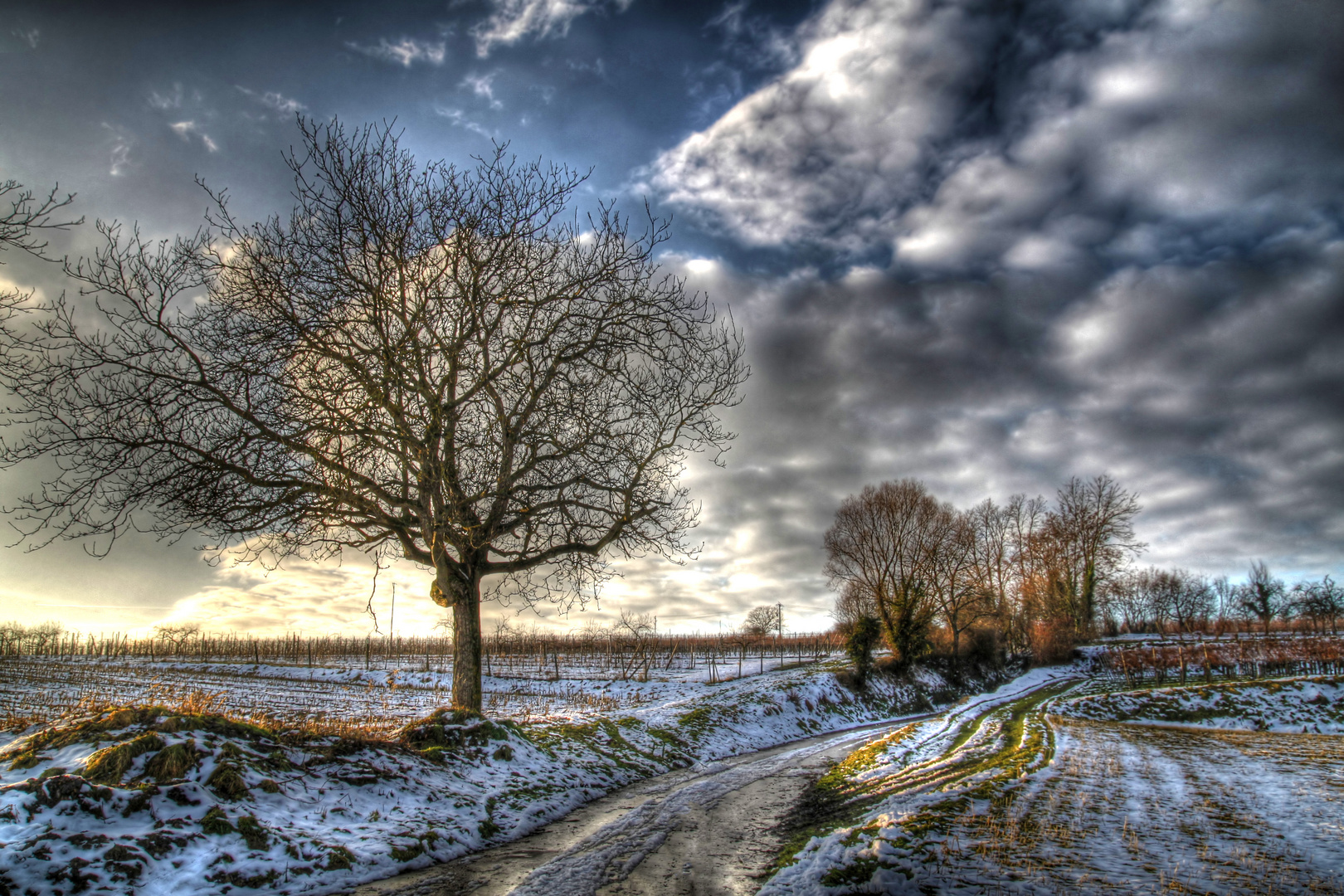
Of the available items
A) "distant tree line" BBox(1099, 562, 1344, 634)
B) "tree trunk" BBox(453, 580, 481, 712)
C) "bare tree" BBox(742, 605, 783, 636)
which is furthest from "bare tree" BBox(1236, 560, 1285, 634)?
"tree trunk" BBox(453, 580, 481, 712)

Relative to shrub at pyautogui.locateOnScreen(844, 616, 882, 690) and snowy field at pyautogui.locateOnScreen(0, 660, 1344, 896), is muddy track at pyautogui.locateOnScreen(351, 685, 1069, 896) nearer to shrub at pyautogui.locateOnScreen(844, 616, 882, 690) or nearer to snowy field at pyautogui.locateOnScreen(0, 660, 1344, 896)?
snowy field at pyautogui.locateOnScreen(0, 660, 1344, 896)

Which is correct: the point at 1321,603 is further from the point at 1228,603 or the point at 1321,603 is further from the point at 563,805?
the point at 563,805

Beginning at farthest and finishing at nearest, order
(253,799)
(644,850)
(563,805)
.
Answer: (563,805) → (644,850) → (253,799)

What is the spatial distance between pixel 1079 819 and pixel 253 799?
9.92 meters

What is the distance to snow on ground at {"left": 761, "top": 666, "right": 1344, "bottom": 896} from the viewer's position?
5.47 meters

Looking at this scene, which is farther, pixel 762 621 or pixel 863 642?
pixel 762 621

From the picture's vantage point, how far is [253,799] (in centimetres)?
686

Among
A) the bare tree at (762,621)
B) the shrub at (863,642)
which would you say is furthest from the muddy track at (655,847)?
the bare tree at (762,621)

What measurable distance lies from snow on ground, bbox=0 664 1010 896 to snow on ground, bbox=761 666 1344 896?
4.62 metres

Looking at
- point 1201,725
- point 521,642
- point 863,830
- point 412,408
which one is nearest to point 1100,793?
point 863,830

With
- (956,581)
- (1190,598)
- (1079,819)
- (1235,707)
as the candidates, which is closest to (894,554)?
(956,581)

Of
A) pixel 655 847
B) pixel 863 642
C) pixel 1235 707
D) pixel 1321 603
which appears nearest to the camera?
pixel 655 847

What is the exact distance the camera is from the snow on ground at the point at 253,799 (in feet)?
17.8

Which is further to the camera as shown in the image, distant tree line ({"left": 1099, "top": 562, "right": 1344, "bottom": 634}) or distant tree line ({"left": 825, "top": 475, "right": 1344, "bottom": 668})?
distant tree line ({"left": 1099, "top": 562, "right": 1344, "bottom": 634})
